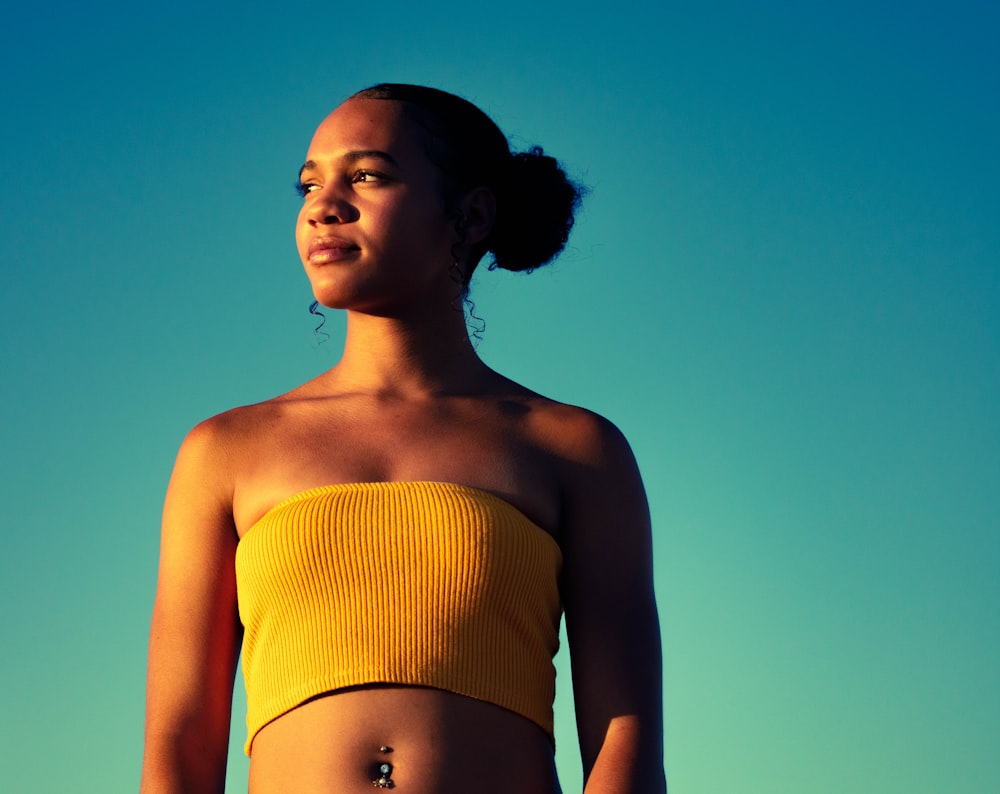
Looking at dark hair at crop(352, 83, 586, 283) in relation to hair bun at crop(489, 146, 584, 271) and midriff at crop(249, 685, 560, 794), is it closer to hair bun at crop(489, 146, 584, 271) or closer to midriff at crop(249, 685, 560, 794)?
hair bun at crop(489, 146, 584, 271)

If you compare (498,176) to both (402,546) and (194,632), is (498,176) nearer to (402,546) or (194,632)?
(402,546)

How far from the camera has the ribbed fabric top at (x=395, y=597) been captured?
317 centimetres

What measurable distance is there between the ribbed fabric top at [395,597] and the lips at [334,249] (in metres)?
0.60

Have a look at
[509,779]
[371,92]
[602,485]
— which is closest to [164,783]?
[509,779]

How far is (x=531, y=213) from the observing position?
4.11 metres

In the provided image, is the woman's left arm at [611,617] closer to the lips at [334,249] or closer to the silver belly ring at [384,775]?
the silver belly ring at [384,775]

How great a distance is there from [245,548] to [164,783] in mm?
570

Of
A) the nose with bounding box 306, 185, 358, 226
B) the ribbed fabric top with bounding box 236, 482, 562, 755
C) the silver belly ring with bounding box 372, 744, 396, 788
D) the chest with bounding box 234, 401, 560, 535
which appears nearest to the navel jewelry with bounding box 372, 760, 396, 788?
the silver belly ring with bounding box 372, 744, 396, 788

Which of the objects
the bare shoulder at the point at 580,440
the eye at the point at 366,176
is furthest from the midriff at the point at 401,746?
the eye at the point at 366,176

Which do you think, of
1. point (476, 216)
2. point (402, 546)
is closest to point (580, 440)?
point (402, 546)

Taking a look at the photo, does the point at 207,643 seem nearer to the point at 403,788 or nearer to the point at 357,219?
the point at 403,788

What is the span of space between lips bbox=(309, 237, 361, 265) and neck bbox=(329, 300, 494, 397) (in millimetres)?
241

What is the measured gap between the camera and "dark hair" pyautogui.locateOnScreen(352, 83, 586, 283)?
384cm

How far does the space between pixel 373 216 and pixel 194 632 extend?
113 centimetres
